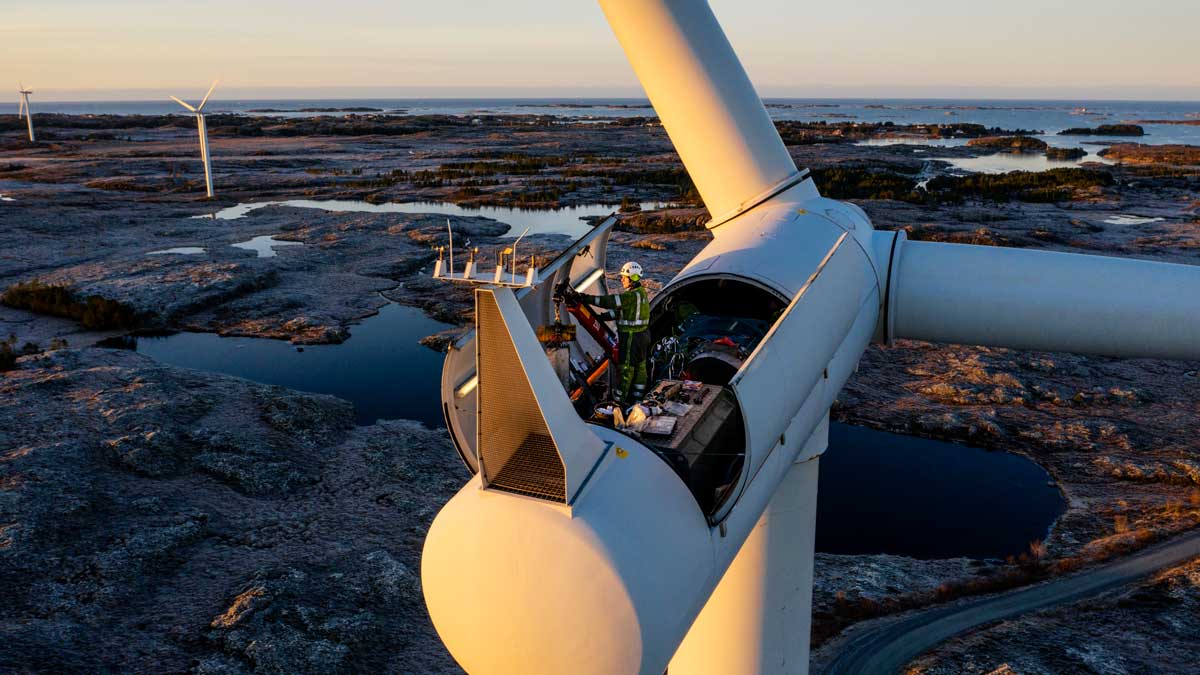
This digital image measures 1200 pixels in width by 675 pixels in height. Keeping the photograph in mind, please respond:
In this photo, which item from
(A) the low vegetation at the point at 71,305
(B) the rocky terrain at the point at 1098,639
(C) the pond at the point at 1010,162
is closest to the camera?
(B) the rocky terrain at the point at 1098,639

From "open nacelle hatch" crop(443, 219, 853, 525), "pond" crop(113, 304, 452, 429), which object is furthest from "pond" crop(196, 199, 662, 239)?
"open nacelle hatch" crop(443, 219, 853, 525)

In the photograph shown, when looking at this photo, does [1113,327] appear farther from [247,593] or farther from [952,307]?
[247,593]

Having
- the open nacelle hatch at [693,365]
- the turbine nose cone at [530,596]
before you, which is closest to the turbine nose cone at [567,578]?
the turbine nose cone at [530,596]

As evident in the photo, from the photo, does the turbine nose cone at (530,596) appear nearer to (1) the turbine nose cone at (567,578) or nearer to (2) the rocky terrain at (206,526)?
(1) the turbine nose cone at (567,578)

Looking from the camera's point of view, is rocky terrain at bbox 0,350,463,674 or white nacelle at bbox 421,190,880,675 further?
rocky terrain at bbox 0,350,463,674

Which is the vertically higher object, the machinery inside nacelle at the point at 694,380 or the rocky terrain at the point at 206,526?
the machinery inside nacelle at the point at 694,380

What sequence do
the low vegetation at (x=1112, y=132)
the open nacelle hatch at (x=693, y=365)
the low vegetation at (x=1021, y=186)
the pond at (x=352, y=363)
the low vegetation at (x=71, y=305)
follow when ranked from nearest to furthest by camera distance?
1. the open nacelle hatch at (x=693, y=365)
2. the pond at (x=352, y=363)
3. the low vegetation at (x=71, y=305)
4. the low vegetation at (x=1021, y=186)
5. the low vegetation at (x=1112, y=132)

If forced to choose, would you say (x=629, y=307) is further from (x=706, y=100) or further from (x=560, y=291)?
(x=706, y=100)

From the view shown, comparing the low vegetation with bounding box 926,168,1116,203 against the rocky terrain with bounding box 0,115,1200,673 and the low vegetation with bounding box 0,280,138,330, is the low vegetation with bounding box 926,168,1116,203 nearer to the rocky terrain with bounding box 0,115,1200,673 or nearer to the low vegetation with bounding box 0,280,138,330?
the rocky terrain with bounding box 0,115,1200,673
